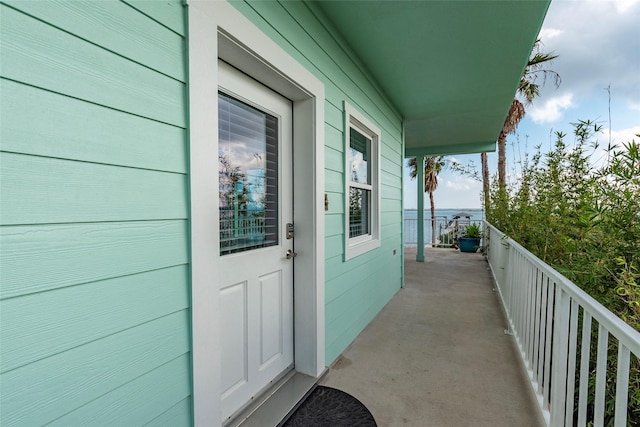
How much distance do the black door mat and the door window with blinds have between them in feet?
3.30

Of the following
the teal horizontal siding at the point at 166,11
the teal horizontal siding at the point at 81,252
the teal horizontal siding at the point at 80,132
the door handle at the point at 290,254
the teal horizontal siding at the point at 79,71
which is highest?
the teal horizontal siding at the point at 166,11

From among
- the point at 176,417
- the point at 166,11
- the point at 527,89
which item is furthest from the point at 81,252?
the point at 527,89

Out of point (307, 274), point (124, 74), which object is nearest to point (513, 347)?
point (307, 274)

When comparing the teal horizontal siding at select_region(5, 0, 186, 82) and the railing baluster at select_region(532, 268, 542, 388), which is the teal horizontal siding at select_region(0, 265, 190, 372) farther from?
the railing baluster at select_region(532, 268, 542, 388)

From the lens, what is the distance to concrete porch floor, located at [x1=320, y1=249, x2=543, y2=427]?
5.89 feet

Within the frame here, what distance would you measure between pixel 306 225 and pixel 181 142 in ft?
3.58

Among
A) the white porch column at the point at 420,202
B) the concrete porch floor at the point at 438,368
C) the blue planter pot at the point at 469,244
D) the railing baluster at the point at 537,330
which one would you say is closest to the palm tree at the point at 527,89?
the white porch column at the point at 420,202

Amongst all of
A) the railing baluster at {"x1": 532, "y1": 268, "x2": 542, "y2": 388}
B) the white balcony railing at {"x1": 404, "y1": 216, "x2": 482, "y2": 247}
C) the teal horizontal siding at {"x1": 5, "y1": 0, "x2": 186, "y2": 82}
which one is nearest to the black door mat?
the railing baluster at {"x1": 532, "y1": 268, "x2": 542, "y2": 388}

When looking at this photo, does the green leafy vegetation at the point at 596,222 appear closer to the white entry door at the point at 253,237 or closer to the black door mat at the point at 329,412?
the black door mat at the point at 329,412

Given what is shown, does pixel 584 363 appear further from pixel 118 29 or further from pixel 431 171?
pixel 431 171

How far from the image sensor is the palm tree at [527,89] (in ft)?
22.0

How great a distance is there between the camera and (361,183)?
3.21 meters

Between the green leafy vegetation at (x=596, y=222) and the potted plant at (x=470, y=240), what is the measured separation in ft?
18.1

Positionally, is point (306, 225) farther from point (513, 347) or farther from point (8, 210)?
point (513, 347)
